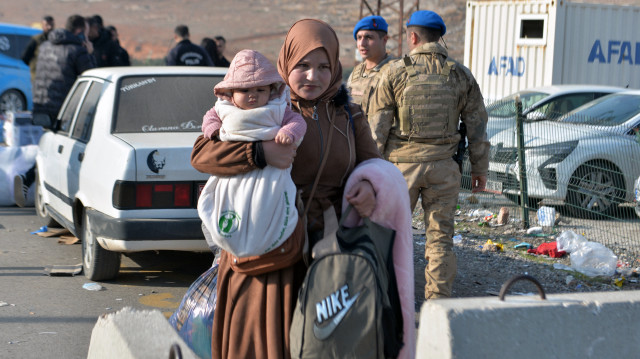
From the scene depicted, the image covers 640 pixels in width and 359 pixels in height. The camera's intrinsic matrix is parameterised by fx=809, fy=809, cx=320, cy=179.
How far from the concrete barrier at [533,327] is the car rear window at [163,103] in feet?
13.4

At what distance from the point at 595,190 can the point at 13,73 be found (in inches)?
507

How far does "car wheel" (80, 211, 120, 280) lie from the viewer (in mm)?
5855

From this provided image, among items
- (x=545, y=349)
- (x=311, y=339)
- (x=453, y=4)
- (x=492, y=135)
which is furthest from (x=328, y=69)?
(x=453, y=4)

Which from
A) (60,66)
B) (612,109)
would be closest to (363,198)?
(60,66)

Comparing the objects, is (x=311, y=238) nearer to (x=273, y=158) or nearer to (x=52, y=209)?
(x=273, y=158)

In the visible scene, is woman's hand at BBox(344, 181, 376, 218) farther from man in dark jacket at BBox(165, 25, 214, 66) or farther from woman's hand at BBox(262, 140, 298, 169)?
man in dark jacket at BBox(165, 25, 214, 66)

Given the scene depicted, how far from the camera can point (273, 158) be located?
2.88m

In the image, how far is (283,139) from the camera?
2.86 meters

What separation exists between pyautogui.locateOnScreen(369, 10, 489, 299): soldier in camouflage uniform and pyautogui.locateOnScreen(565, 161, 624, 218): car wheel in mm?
3179

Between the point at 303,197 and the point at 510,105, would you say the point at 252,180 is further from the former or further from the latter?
the point at 510,105

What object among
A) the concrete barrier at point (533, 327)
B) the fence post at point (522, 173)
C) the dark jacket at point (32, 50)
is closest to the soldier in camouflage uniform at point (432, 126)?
the concrete barrier at point (533, 327)

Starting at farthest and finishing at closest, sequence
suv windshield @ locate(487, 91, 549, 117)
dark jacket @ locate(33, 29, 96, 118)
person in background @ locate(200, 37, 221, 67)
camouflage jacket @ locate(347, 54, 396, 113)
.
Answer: person in background @ locate(200, 37, 221, 67)
suv windshield @ locate(487, 91, 549, 117)
dark jacket @ locate(33, 29, 96, 118)
camouflage jacket @ locate(347, 54, 396, 113)

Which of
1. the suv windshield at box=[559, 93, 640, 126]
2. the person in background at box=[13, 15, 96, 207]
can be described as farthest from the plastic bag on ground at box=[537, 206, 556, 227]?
the person in background at box=[13, 15, 96, 207]

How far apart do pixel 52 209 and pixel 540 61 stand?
32.0 ft
